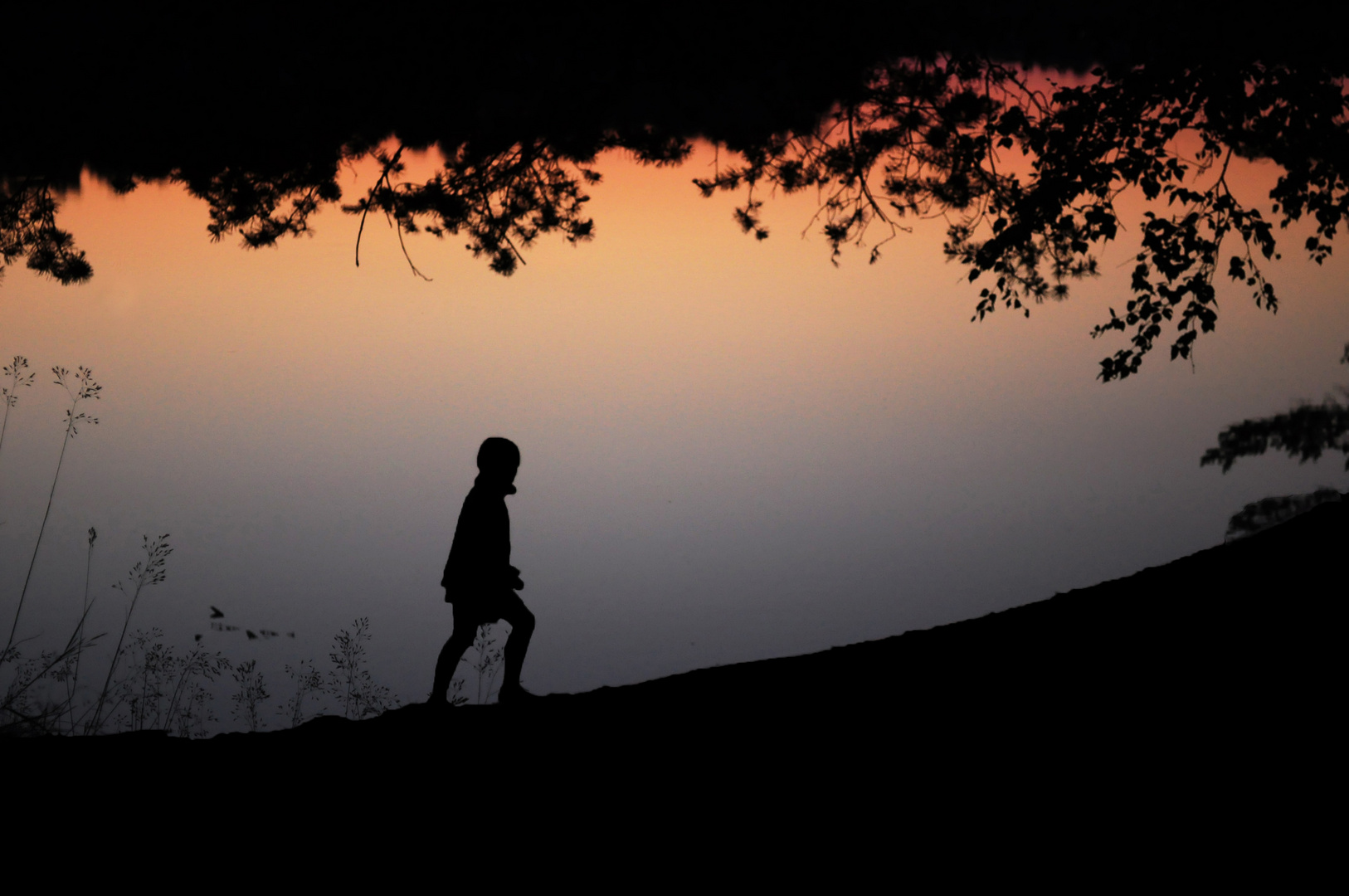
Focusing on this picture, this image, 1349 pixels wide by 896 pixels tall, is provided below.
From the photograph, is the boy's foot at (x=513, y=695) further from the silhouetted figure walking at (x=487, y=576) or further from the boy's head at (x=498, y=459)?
the boy's head at (x=498, y=459)

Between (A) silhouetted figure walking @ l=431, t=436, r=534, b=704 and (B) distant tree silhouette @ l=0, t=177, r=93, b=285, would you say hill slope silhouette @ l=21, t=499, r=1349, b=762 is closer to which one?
(A) silhouetted figure walking @ l=431, t=436, r=534, b=704

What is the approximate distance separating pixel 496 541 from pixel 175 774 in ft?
5.01

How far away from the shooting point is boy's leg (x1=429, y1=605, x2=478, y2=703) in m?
4.05

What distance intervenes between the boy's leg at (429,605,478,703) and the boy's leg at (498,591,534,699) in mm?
164

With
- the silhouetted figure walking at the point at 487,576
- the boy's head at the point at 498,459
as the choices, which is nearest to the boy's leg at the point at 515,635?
the silhouetted figure walking at the point at 487,576

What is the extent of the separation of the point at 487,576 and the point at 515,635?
33cm

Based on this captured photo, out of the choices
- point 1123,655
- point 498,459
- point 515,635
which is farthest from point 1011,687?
point 498,459

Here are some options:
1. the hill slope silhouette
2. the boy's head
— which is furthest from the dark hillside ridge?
the boy's head

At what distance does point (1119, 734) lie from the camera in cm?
269

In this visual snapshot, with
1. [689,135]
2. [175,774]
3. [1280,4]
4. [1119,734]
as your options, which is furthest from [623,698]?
[1280,4]

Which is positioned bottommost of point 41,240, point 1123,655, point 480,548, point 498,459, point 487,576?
point 1123,655

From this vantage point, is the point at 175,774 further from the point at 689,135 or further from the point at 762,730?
the point at 689,135

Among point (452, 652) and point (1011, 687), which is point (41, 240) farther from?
point (1011, 687)

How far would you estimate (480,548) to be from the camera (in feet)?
13.4
